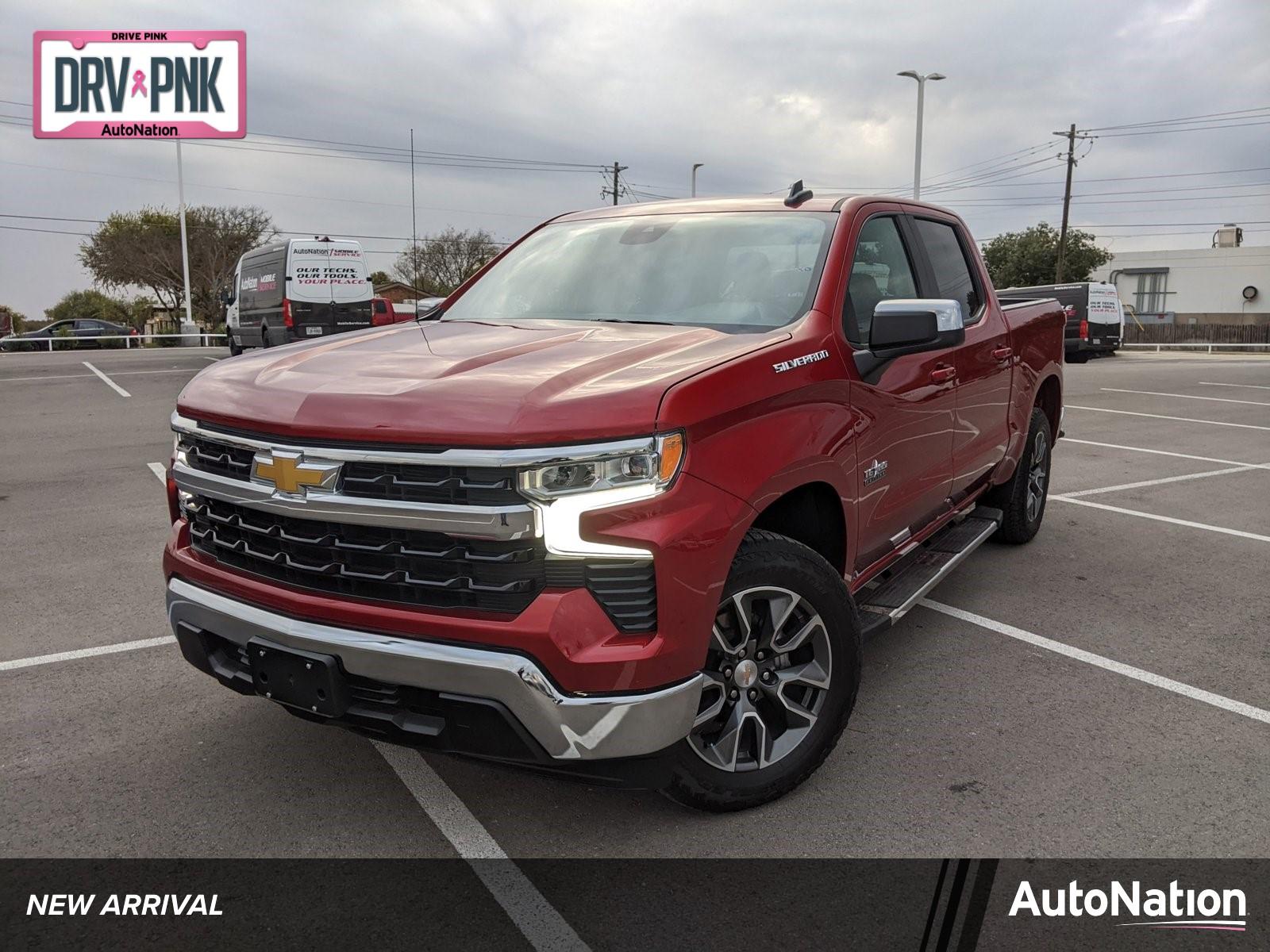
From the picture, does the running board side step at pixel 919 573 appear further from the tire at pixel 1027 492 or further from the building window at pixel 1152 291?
the building window at pixel 1152 291

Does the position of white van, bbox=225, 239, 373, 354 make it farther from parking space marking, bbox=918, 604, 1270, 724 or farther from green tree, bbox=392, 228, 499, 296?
green tree, bbox=392, 228, 499, 296

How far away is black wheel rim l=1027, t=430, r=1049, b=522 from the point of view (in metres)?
6.15

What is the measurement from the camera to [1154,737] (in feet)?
11.8

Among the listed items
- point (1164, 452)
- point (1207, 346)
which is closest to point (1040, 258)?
point (1207, 346)

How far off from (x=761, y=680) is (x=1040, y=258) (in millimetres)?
62288

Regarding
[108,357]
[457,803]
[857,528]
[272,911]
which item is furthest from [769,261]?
[108,357]

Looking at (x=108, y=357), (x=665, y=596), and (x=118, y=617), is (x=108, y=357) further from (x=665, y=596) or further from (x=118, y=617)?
(x=665, y=596)

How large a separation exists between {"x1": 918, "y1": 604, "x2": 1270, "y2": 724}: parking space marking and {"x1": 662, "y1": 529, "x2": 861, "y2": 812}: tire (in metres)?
1.72

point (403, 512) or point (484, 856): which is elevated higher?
point (403, 512)

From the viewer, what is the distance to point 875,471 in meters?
3.58

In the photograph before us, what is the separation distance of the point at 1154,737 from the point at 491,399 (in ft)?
8.95

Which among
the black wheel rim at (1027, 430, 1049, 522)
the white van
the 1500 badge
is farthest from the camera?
the white van

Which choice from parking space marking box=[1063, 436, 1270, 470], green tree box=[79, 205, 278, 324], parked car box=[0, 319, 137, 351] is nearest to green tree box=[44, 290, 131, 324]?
green tree box=[79, 205, 278, 324]

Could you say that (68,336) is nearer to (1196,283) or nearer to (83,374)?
(83,374)
